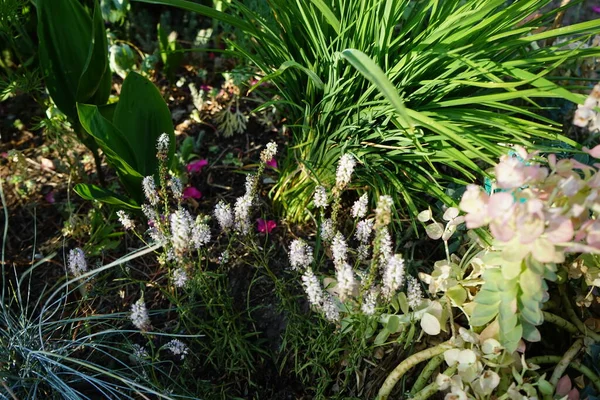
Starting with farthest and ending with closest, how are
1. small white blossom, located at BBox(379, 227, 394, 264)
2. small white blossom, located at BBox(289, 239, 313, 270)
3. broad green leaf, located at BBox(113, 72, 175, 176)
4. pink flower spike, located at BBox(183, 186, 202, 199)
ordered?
1. pink flower spike, located at BBox(183, 186, 202, 199)
2. broad green leaf, located at BBox(113, 72, 175, 176)
3. small white blossom, located at BBox(289, 239, 313, 270)
4. small white blossom, located at BBox(379, 227, 394, 264)

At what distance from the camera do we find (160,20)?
2213 millimetres

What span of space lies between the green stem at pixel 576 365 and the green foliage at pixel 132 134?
993mm

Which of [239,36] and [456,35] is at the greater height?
[456,35]

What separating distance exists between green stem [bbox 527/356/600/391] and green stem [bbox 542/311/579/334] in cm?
7

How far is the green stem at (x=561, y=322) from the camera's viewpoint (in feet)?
4.10

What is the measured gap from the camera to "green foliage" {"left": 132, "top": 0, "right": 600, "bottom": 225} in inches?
50.8

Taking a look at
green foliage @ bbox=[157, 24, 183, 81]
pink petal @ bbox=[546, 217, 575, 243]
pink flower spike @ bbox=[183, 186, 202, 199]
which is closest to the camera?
pink petal @ bbox=[546, 217, 575, 243]

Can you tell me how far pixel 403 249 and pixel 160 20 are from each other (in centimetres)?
132

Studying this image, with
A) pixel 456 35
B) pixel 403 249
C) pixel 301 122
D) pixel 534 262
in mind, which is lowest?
pixel 403 249

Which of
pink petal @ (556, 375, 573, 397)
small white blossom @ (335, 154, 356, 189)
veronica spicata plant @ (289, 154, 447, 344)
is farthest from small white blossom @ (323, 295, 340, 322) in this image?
pink petal @ (556, 375, 573, 397)

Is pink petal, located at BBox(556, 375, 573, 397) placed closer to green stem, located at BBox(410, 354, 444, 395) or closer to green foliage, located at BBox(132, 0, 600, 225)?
green stem, located at BBox(410, 354, 444, 395)

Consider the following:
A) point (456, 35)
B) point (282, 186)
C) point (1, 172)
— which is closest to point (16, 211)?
point (1, 172)

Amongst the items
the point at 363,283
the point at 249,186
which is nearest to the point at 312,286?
the point at 363,283

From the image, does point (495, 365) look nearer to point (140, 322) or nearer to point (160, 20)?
point (140, 322)
